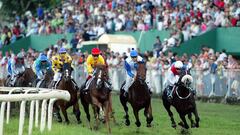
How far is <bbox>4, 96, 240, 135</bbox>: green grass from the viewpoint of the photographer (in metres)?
14.5

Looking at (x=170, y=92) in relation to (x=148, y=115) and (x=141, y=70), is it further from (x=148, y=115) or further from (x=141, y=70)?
(x=141, y=70)

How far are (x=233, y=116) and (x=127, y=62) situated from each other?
4.47 meters

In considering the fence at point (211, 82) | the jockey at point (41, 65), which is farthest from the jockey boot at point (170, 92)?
the fence at point (211, 82)

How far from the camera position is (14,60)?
25203 millimetres

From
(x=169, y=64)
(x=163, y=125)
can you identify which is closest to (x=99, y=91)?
(x=163, y=125)

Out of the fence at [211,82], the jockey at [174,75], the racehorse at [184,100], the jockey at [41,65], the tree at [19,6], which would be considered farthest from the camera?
the tree at [19,6]

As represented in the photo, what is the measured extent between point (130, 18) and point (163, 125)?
1500cm

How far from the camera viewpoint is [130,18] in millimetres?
33938

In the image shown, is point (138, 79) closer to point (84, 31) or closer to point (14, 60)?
point (14, 60)

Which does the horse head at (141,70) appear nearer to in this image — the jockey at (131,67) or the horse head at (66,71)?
the jockey at (131,67)

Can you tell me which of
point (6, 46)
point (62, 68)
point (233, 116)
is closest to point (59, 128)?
point (62, 68)

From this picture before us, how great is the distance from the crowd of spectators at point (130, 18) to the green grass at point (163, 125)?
5.41 m

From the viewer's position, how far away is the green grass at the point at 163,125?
572 inches

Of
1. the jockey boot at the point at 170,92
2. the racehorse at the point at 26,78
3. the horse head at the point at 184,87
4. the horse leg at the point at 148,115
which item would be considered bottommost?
the horse leg at the point at 148,115
